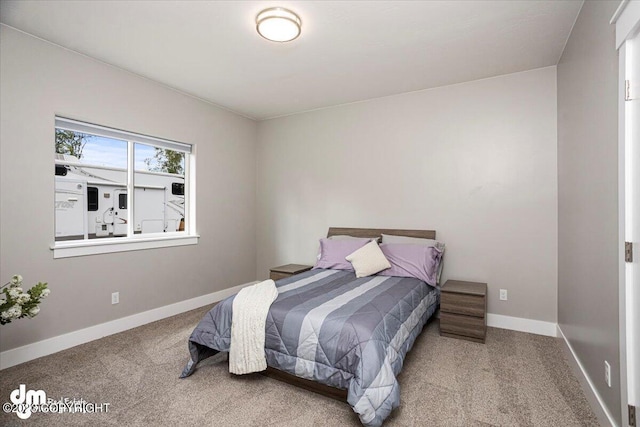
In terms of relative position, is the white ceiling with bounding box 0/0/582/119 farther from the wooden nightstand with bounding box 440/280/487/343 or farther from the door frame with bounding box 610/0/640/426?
the wooden nightstand with bounding box 440/280/487/343

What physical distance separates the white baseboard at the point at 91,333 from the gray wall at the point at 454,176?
161cm

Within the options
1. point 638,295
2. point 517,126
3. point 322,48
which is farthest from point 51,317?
point 517,126

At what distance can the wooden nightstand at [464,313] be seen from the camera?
2.99 m

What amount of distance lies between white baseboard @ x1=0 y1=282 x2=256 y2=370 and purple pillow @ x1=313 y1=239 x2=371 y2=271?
1.76 m

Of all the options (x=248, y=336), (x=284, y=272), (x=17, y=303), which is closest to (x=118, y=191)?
(x=17, y=303)

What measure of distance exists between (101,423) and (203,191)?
2852 millimetres

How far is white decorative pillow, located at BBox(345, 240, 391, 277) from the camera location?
11.2 ft

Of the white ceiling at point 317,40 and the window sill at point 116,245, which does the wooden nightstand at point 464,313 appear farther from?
the window sill at point 116,245

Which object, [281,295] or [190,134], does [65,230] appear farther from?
[281,295]

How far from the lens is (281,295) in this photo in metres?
2.60

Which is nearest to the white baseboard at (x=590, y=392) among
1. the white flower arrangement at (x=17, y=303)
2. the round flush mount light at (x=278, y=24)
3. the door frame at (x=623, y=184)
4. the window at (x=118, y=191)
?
the door frame at (x=623, y=184)

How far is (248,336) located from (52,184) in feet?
7.52

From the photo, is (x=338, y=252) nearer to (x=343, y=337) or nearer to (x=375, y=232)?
(x=375, y=232)

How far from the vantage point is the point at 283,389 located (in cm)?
225
